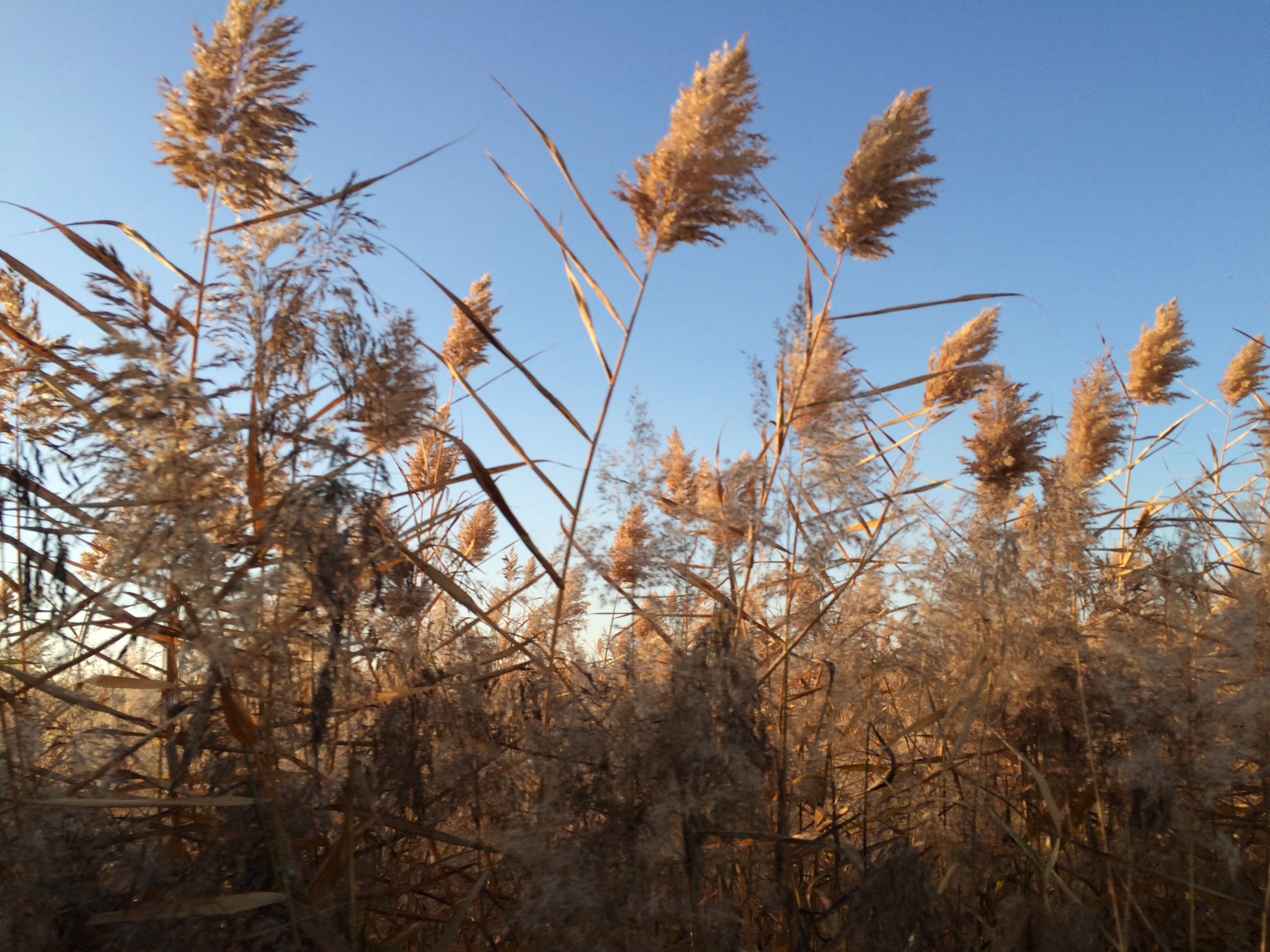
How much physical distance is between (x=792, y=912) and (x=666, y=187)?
77.2 inches

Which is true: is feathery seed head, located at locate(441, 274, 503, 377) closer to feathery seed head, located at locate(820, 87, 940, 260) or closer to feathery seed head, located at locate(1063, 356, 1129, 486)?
feathery seed head, located at locate(820, 87, 940, 260)

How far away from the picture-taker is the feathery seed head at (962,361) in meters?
3.46

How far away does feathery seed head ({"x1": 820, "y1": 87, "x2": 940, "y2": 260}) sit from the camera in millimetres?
2609

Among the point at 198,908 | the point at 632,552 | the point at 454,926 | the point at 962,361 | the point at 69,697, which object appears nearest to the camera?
the point at 198,908

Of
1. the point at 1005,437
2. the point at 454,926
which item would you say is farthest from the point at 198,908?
the point at 1005,437

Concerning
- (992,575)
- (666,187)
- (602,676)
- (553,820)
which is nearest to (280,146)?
(666,187)

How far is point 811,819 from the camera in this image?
1907 mm

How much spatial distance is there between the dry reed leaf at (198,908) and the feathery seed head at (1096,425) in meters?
3.88

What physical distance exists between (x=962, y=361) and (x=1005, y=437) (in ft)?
1.40

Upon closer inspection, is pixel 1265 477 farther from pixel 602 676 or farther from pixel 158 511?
pixel 158 511

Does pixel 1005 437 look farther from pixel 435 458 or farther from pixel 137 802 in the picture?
pixel 137 802

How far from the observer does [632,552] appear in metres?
1.89

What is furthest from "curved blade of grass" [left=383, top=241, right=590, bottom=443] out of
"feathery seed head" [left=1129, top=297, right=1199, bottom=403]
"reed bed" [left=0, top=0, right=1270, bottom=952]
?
"feathery seed head" [left=1129, top=297, right=1199, bottom=403]

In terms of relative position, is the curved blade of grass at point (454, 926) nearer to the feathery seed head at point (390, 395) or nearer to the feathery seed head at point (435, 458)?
the feathery seed head at point (390, 395)
